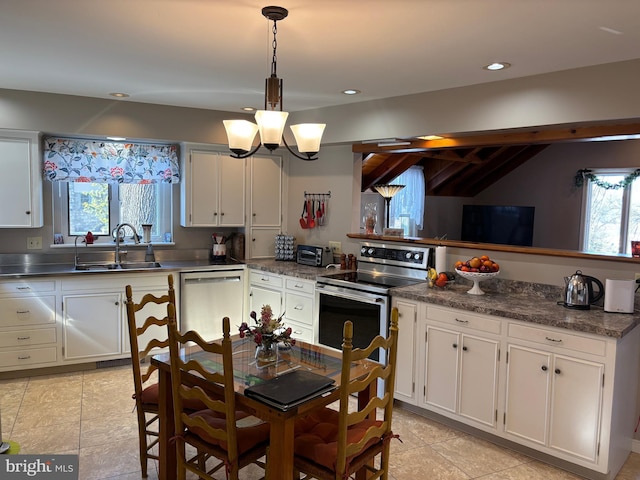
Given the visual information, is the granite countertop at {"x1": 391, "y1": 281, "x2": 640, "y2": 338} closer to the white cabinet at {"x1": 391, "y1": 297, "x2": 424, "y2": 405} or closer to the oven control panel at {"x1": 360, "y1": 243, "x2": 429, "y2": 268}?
the white cabinet at {"x1": 391, "y1": 297, "x2": 424, "y2": 405}

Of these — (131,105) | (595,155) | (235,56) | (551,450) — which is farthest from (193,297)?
(595,155)

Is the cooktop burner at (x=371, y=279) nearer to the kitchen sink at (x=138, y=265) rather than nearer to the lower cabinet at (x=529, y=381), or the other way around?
the lower cabinet at (x=529, y=381)

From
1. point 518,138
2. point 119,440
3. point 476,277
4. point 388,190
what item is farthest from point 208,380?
point 388,190

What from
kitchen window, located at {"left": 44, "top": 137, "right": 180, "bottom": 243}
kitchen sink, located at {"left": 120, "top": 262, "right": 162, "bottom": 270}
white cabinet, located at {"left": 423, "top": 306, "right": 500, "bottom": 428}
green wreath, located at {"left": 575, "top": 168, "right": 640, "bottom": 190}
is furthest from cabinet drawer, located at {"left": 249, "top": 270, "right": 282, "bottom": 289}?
green wreath, located at {"left": 575, "top": 168, "right": 640, "bottom": 190}

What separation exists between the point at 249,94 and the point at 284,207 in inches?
59.4

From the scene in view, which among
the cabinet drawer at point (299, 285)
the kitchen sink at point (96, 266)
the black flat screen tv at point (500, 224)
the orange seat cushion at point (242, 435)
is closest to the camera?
the orange seat cushion at point (242, 435)

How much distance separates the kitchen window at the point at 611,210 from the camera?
20.5 ft

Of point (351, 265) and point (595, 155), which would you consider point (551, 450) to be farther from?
point (595, 155)

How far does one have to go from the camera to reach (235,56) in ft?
9.46

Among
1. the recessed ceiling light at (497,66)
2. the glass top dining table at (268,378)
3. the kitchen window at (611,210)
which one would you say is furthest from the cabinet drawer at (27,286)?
the kitchen window at (611,210)

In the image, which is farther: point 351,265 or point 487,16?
point 351,265

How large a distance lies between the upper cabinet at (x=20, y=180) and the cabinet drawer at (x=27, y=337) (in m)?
0.89

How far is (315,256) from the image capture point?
4680mm

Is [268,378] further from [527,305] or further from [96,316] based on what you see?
[96,316]
